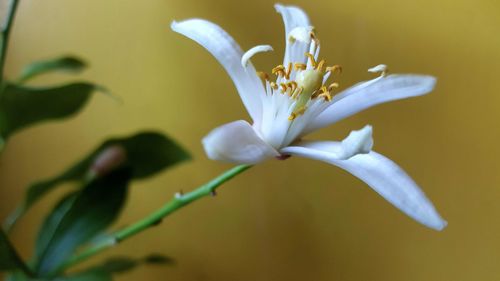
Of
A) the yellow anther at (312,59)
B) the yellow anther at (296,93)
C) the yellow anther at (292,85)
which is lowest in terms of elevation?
the yellow anther at (296,93)

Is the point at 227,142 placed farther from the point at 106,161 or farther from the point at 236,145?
the point at 106,161

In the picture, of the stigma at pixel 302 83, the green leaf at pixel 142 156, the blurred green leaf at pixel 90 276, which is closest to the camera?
the stigma at pixel 302 83

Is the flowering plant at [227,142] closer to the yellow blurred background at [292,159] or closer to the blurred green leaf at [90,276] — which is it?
the blurred green leaf at [90,276]

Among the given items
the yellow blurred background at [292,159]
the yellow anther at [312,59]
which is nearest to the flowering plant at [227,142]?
the yellow anther at [312,59]

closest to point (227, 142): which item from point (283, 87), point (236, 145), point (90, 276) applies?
point (236, 145)

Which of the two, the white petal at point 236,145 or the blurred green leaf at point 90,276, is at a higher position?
the white petal at point 236,145

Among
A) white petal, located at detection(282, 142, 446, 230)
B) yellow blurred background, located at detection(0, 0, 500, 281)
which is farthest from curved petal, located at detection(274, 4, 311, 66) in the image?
yellow blurred background, located at detection(0, 0, 500, 281)

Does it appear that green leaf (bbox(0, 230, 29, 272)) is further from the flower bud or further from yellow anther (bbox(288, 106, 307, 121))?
yellow anther (bbox(288, 106, 307, 121))
